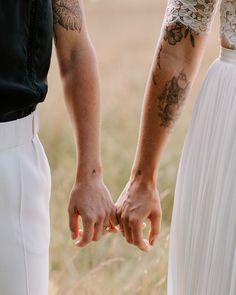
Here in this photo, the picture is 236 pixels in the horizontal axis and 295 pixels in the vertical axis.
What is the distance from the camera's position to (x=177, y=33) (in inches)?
115

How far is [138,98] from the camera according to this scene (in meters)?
7.39

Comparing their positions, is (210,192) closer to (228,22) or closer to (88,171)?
(88,171)

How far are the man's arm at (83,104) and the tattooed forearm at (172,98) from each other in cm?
22

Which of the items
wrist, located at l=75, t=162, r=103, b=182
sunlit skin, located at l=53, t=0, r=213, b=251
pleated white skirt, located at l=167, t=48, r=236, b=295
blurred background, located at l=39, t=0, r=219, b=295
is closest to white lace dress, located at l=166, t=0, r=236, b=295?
pleated white skirt, located at l=167, t=48, r=236, b=295

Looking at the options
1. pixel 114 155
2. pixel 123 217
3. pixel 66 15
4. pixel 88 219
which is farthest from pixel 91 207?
pixel 114 155

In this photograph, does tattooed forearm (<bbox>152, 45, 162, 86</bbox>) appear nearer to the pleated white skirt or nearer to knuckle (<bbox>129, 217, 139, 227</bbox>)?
the pleated white skirt

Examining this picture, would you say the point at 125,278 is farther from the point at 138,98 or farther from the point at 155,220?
the point at 138,98

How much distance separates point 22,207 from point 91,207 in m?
0.36

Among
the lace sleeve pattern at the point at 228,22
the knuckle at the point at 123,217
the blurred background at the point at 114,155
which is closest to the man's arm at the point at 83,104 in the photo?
the knuckle at the point at 123,217

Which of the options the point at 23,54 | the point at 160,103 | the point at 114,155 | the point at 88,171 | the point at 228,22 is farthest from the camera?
the point at 114,155

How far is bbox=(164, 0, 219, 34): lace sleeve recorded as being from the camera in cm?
288

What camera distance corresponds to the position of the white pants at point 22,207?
250 centimetres

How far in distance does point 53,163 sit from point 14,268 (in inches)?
135

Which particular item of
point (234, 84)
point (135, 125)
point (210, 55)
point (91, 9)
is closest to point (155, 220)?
point (234, 84)
